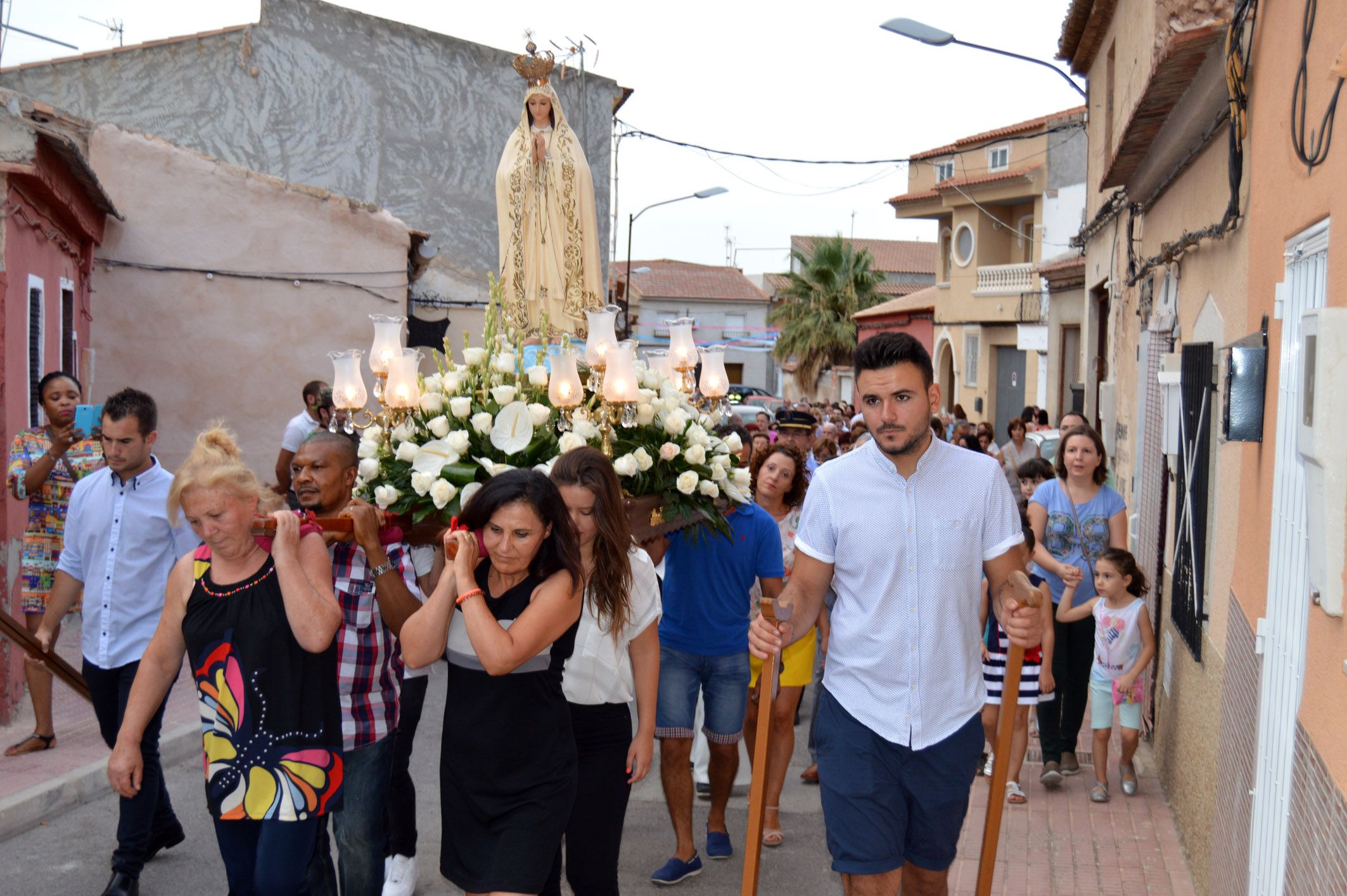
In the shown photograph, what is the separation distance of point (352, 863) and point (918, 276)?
58203 millimetres

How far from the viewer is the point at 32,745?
731 cm

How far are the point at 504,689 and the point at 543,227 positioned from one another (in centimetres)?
575

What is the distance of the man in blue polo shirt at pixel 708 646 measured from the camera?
5766 millimetres

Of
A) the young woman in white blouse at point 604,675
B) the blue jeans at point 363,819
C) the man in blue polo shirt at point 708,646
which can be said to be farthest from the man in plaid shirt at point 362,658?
the man in blue polo shirt at point 708,646

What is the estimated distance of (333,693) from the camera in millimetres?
4113

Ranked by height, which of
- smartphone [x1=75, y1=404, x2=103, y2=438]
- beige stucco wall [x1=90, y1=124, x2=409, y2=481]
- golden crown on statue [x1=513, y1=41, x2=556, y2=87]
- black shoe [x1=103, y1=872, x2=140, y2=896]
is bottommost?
black shoe [x1=103, y1=872, x2=140, y2=896]

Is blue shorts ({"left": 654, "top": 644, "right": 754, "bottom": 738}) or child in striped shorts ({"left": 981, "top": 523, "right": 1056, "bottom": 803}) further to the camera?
child in striped shorts ({"left": 981, "top": 523, "right": 1056, "bottom": 803})

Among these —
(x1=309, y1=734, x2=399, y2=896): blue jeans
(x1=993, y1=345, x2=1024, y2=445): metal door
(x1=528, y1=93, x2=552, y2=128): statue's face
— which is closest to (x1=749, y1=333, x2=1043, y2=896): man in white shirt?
(x1=309, y1=734, x2=399, y2=896): blue jeans

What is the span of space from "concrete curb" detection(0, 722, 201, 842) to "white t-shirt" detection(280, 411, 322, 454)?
3.27m

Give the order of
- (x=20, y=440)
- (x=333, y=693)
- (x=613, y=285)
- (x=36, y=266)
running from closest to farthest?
(x=333, y=693) → (x=20, y=440) → (x=36, y=266) → (x=613, y=285)

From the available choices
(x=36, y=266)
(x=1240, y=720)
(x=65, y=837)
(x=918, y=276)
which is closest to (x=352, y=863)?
(x=65, y=837)

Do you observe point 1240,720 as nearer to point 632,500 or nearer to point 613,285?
point 632,500

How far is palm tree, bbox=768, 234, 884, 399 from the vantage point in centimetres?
4641

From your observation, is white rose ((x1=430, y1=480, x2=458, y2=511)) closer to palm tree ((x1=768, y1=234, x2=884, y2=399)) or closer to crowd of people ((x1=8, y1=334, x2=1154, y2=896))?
crowd of people ((x1=8, y1=334, x2=1154, y2=896))
